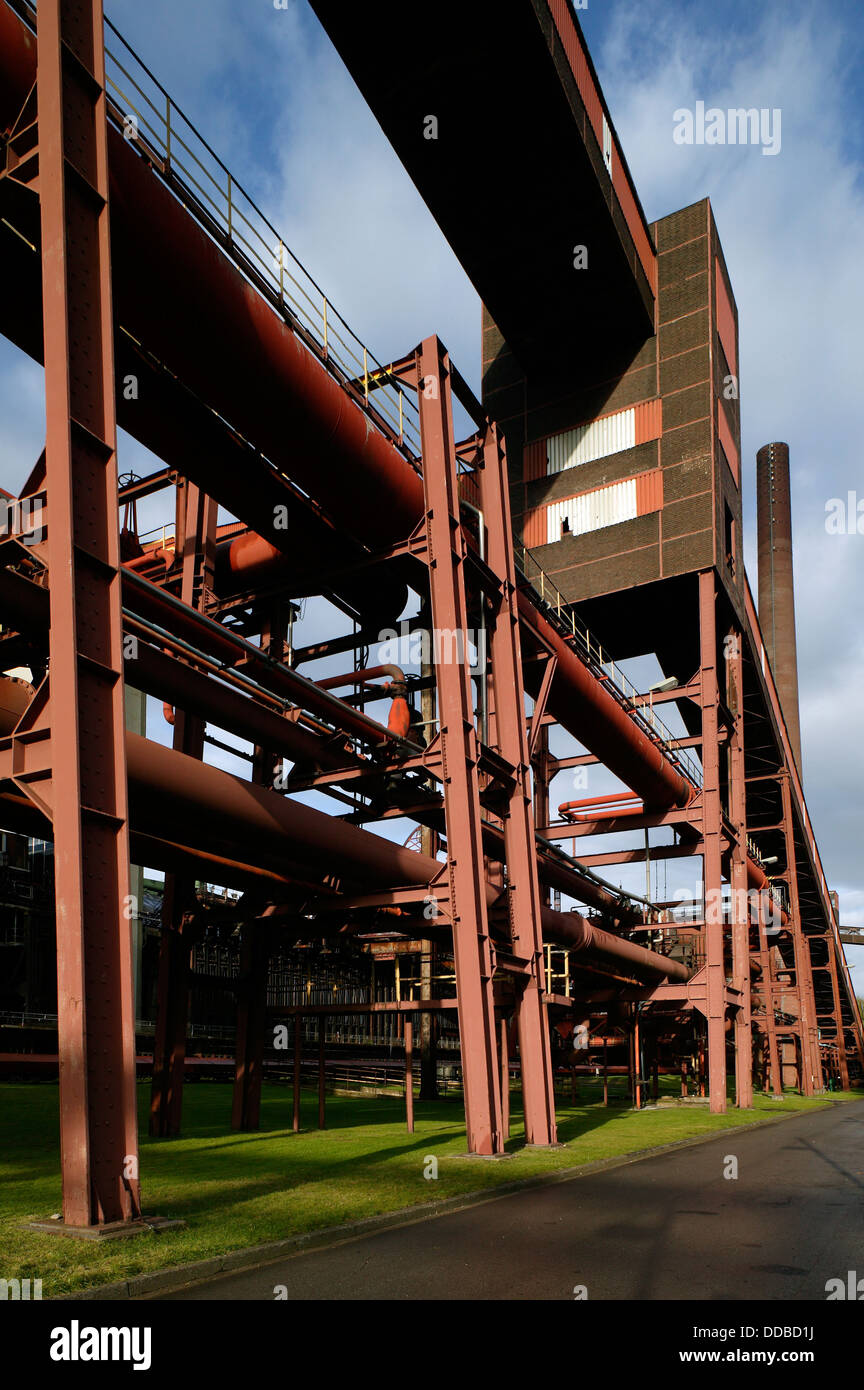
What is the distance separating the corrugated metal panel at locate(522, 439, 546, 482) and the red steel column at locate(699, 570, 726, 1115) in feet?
20.9

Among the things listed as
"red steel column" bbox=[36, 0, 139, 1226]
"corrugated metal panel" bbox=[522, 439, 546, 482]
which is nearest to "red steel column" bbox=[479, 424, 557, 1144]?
"red steel column" bbox=[36, 0, 139, 1226]

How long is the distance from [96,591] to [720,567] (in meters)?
21.9

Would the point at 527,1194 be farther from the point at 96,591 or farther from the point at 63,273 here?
the point at 63,273

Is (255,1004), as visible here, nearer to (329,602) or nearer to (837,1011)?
(329,602)

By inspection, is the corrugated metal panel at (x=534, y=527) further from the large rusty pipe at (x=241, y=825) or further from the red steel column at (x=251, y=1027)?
the red steel column at (x=251, y=1027)

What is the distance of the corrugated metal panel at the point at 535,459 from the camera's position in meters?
31.2

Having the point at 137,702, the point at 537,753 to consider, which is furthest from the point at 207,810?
the point at 137,702

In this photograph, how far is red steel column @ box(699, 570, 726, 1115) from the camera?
25703 mm

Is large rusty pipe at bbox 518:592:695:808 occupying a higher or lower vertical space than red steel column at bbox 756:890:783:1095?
higher

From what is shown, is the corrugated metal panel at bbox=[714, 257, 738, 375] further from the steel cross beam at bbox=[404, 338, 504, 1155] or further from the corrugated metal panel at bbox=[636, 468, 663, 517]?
the steel cross beam at bbox=[404, 338, 504, 1155]

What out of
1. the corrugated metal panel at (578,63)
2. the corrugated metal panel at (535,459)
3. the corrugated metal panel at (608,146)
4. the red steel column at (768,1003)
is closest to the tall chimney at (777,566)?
the red steel column at (768,1003)

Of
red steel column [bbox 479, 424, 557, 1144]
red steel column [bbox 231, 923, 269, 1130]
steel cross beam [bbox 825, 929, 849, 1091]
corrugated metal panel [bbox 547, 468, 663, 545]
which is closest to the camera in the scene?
red steel column [bbox 479, 424, 557, 1144]

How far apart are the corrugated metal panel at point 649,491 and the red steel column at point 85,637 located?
2114 cm

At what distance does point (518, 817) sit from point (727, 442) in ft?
59.3
